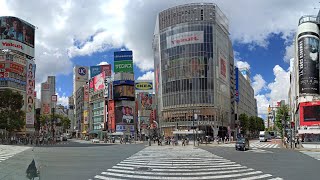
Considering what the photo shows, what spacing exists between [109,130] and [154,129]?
15490 mm

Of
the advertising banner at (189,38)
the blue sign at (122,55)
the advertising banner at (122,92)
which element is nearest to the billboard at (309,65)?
the advertising banner at (189,38)

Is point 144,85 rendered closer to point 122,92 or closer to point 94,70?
point 94,70

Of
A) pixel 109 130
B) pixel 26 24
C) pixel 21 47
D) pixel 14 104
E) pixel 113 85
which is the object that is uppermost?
pixel 26 24

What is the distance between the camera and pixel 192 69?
368ft

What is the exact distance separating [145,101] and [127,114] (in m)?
26.4

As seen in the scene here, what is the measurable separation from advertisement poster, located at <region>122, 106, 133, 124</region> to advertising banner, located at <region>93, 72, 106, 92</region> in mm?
15542

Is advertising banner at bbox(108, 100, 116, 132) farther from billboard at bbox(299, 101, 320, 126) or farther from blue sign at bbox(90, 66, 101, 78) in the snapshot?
billboard at bbox(299, 101, 320, 126)

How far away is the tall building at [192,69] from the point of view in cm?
11125

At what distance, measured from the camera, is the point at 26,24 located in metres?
106

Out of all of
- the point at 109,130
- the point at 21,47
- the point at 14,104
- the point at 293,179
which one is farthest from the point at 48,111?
the point at 293,179

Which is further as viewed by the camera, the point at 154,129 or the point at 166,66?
the point at 154,129

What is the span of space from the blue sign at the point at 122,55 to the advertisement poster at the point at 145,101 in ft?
73.9

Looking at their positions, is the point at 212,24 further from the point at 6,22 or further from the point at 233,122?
the point at 6,22

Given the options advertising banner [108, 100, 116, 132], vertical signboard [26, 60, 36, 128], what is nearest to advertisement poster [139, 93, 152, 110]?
advertising banner [108, 100, 116, 132]
